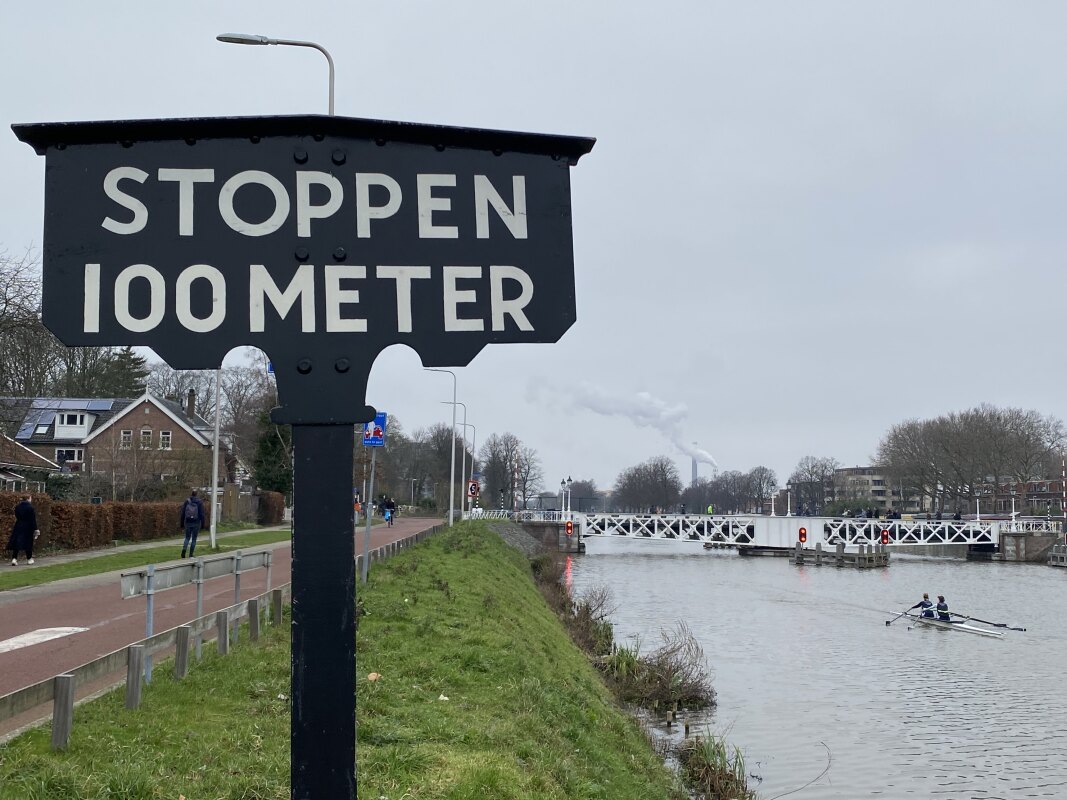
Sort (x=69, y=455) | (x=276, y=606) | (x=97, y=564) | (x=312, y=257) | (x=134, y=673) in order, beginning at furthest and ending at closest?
(x=69, y=455) < (x=97, y=564) < (x=276, y=606) < (x=134, y=673) < (x=312, y=257)

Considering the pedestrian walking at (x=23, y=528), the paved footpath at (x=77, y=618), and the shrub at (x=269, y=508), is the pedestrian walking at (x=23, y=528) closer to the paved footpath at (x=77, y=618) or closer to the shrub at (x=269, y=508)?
the paved footpath at (x=77, y=618)

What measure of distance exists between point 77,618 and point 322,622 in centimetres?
1471

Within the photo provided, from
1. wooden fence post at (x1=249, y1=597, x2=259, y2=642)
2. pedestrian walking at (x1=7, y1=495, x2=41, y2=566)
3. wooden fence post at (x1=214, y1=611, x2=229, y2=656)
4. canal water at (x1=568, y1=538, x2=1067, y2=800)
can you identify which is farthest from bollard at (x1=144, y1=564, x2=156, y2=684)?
pedestrian walking at (x1=7, y1=495, x2=41, y2=566)

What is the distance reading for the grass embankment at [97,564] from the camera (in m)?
22.2

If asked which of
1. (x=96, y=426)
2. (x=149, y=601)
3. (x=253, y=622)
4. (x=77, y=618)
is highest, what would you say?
(x=96, y=426)

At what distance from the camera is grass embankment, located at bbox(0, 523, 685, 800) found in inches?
Result: 256

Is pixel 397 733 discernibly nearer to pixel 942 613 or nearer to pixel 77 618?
pixel 77 618

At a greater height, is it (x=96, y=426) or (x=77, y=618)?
(x=96, y=426)

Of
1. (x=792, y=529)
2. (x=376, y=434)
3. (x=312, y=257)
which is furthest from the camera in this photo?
(x=792, y=529)

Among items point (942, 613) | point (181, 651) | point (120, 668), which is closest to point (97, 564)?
point (181, 651)

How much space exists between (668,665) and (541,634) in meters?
3.90

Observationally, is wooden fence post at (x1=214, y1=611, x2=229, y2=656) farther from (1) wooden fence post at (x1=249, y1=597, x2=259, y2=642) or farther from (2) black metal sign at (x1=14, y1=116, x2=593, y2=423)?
(2) black metal sign at (x1=14, y1=116, x2=593, y2=423)

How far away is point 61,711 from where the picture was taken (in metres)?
6.99

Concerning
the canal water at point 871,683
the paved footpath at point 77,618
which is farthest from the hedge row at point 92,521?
the canal water at point 871,683
